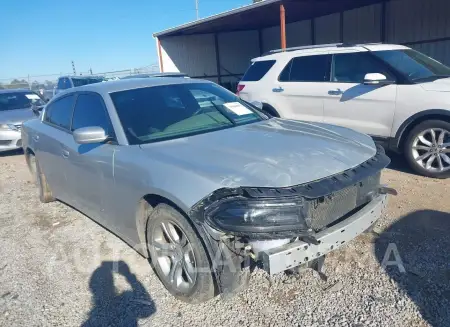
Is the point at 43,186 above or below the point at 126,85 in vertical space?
below

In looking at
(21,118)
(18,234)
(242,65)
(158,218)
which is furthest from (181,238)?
(242,65)

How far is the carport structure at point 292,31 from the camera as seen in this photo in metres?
12.9

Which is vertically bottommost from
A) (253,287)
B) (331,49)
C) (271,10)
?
(253,287)

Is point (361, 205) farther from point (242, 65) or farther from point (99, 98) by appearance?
point (242, 65)

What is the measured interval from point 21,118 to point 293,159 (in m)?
8.29

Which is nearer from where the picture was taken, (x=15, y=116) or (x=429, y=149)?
(x=429, y=149)

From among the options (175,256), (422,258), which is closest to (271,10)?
(422,258)

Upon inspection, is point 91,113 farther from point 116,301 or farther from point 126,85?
point 116,301

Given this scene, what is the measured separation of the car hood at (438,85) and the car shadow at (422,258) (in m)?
1.79

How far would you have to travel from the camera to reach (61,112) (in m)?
4.27

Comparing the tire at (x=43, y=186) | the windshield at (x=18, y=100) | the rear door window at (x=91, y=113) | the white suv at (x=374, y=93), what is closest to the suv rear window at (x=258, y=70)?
the white suv at (x=374, y=93)

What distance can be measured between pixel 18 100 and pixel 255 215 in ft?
32.9

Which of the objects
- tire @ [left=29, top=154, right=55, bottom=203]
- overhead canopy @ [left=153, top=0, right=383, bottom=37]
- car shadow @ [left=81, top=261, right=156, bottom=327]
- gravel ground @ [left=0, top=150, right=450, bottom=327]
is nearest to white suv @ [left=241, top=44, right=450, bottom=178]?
gravel ground @ [left=0, top=150, right=450, bottom=327]

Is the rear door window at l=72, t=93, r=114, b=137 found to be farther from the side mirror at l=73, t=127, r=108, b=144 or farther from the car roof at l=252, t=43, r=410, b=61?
the car roof at l=252, t=43, r=410, b=61
